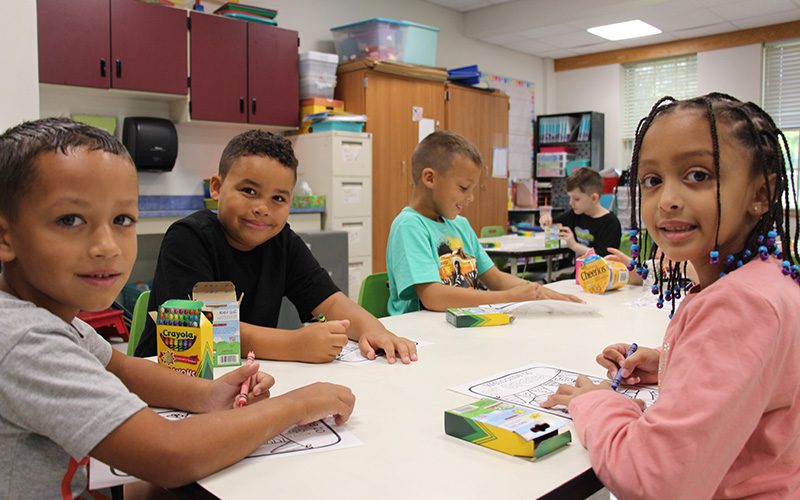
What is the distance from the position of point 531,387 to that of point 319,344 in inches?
17.0

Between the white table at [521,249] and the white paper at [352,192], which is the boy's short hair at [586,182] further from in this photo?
the white paper at [352,192]

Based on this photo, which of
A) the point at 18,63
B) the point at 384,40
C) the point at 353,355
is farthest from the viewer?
the point at 384,40

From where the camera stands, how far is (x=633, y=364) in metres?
1.16

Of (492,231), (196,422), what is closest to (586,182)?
(492,231)

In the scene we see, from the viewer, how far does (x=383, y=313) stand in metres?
2.30

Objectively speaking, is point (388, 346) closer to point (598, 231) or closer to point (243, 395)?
point (243, 395)

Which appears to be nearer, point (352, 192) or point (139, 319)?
point (139, 319)

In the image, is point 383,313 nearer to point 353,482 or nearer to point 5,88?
point 353,482

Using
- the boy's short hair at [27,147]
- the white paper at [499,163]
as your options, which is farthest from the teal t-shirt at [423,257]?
the white paper at [499,163]

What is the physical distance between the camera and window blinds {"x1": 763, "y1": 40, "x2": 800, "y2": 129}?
632 centimetres

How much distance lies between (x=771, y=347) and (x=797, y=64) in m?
6.82

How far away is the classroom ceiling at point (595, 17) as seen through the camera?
573cm

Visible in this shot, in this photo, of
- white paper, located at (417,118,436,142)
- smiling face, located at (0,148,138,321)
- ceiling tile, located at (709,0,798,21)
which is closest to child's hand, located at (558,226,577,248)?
white paper, located at (417,118,436,142)

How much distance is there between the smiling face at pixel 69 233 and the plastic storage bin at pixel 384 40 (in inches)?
173
